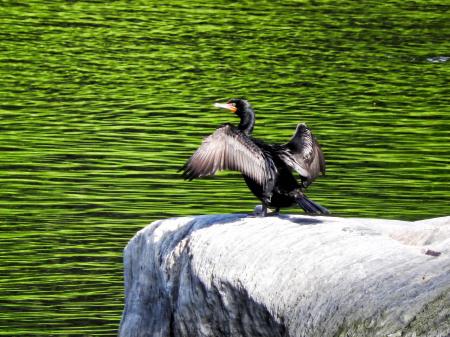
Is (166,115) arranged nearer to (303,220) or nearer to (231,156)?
(231,156)

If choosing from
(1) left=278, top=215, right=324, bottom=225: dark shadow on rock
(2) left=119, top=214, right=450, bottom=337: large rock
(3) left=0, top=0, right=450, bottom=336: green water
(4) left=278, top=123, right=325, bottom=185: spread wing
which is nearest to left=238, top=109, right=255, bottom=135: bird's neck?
(4) left=278, top=123, right=325, bottom=185: spread wing

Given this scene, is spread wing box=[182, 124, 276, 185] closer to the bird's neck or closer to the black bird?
the black bird

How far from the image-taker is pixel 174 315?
10.1 m

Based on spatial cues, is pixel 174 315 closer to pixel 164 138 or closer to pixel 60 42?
pixel 164 138

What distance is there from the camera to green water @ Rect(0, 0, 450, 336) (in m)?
15.0

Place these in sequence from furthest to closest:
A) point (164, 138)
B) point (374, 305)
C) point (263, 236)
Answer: point (164, 138)
point (263, 236)
point (374, 305)

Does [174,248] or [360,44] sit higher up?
[174,248]

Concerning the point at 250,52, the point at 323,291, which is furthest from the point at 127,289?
the point at 250,52

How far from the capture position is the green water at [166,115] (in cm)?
1501

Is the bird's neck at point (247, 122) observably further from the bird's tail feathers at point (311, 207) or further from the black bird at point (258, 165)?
the bird's tail feathers at point (311, 207)

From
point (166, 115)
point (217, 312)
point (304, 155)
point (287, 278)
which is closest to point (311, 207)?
point (304, 155)

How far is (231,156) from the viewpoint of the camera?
1027cm

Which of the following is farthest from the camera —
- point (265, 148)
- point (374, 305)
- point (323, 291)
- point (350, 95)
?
point (350, 95)

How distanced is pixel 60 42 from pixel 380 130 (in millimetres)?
13104
